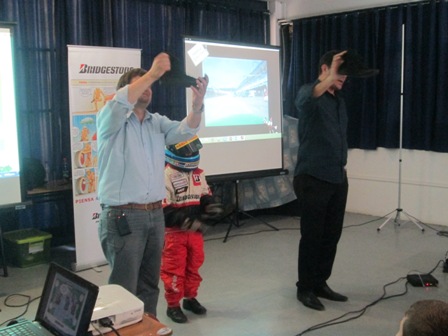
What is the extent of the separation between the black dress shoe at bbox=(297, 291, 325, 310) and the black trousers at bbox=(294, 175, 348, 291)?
32 millimetres

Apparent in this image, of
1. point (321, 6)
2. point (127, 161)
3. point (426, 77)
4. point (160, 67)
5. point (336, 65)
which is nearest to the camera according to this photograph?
point (160, 67)

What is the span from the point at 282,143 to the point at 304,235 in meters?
2.32

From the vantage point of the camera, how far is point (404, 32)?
17.7 feet

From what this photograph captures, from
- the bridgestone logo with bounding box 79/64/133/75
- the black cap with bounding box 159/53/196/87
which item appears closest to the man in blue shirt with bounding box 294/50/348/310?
the black cap with bounding box 159/53/196/87

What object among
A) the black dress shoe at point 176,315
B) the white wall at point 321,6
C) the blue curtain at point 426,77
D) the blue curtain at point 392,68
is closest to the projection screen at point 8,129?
the black dress shoe at point 176,315

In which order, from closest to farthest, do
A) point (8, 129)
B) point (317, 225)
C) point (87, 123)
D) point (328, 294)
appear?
point (317, 225) < point (328, 294) < point (8, 129) < point (87, 123)

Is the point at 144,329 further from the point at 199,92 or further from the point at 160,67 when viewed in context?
the point at 199,92

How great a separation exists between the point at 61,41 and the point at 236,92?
1682mm

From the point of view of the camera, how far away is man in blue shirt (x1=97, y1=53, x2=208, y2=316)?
2268 mm

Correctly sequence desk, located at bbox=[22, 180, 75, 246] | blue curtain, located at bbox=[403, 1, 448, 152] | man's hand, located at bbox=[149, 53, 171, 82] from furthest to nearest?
blue curtain, located at bbox=[403, 1, 448, 152], desk, located at bbox=[22, 180, 75, 246], man's hand, located at bbox=[149, 53, 171, 82]

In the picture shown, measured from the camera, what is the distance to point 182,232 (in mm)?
3080

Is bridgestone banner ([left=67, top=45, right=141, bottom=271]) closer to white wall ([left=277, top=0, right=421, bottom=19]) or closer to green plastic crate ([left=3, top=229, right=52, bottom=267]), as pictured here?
green plastic crate ([left=3, top=229, right=52, bottom=267])

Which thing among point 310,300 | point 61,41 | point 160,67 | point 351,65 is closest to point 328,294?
point 310,300

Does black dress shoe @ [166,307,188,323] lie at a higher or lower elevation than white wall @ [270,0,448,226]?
lower
